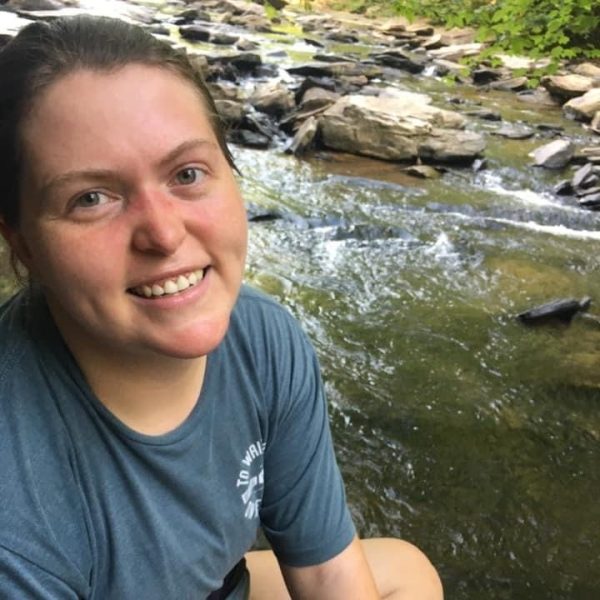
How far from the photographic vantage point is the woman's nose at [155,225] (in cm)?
112

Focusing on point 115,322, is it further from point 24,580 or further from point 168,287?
point 24,580

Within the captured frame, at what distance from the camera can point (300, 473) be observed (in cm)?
157

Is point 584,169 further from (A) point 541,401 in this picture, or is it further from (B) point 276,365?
(B) point 276,365

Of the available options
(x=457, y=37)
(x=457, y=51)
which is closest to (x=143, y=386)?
(x=457, y=51)

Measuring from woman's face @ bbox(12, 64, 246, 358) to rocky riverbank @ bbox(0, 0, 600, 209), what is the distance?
254 cm

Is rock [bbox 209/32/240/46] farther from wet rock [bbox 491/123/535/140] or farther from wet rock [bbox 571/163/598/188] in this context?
wet rock [bbox 571/163/598/188]

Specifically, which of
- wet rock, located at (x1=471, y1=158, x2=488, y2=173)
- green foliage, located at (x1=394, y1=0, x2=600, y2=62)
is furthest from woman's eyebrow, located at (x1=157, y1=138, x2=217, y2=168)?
wet rock, located at (x1=471, y1=158, x2=488, y2=173)

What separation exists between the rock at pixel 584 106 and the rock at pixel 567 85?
482mm

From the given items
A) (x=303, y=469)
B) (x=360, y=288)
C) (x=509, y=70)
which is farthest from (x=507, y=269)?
(x=509, y=70)

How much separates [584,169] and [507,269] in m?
3.03

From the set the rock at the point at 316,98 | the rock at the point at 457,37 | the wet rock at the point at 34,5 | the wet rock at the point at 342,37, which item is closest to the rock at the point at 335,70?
the rock at the point at 316,98

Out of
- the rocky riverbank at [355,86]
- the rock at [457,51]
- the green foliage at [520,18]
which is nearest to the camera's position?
the green foliage at [520,18]

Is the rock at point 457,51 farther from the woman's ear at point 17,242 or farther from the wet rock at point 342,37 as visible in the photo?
the woman's ear at point 17,242

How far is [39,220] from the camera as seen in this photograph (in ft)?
3.69
